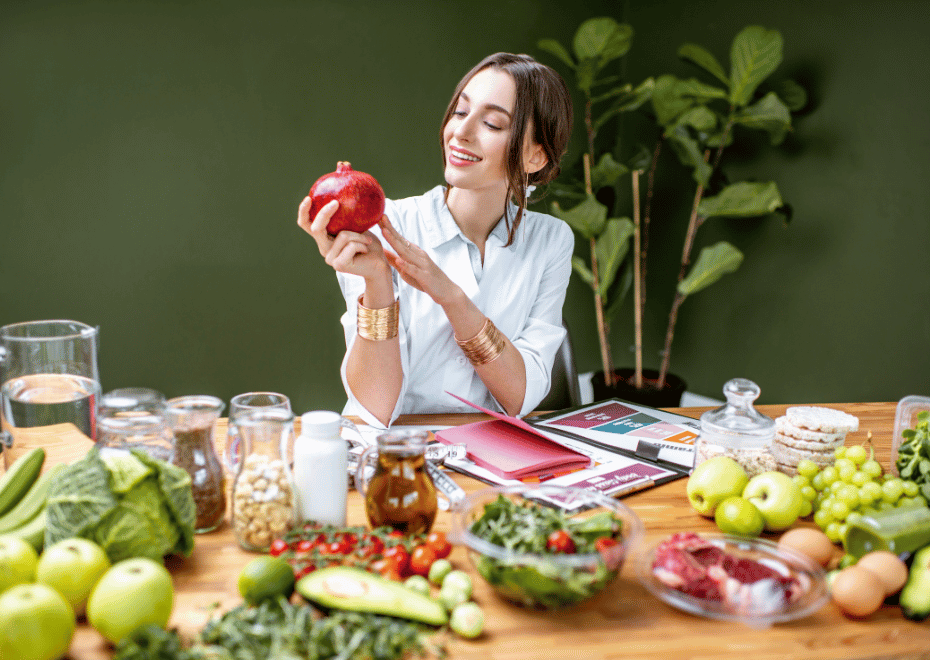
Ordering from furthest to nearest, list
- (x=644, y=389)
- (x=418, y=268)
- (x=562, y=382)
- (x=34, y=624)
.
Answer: (x=644, y=389)
(x=562, y=382)
(x=418, y=268)
(x=34, y=624)

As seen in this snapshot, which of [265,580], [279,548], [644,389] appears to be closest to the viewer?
[265,580]

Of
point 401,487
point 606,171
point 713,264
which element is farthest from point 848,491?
point 606,171

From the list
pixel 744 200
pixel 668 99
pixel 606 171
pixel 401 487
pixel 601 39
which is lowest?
pixel 401 487

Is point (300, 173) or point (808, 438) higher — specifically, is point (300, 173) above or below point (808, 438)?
above

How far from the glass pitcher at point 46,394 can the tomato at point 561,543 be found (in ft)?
2.33

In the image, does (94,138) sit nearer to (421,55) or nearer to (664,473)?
(421,55)

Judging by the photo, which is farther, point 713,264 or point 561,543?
point 713,264

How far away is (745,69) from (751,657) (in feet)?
8.28

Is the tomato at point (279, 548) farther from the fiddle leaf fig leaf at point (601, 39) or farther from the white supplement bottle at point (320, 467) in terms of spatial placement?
the fiddle leaf fig leaf at point (601, 39)

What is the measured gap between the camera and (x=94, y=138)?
275cm

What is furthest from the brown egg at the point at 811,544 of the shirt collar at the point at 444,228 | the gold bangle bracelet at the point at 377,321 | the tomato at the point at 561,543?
the shirt collar at the point at 444,228

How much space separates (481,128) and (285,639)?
47.4 inches

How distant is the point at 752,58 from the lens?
271 centimetres

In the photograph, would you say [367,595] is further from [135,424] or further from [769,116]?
[769,116]
